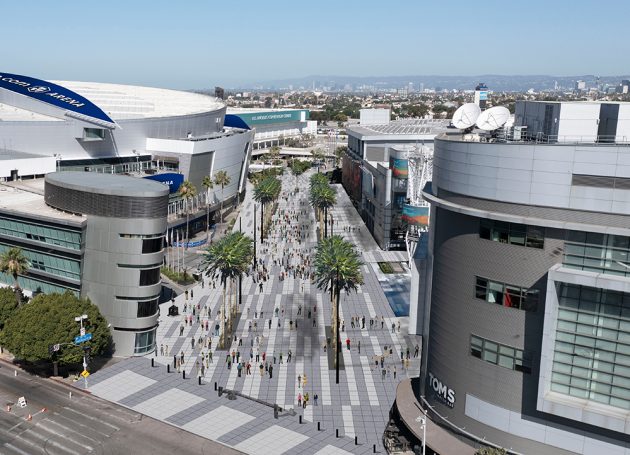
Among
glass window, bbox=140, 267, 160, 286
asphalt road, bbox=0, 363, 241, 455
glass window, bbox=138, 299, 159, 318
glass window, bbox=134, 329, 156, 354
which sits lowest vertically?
asphalt road, bbox=0, 363, 241, 455

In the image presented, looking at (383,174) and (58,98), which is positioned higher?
(58,98)

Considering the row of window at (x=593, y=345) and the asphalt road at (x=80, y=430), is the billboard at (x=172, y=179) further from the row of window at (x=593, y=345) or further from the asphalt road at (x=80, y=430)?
the row of window at (x=593, y=345)

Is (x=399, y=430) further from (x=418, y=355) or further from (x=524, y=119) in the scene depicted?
(x=524, y=119)

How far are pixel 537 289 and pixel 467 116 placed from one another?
15541mm

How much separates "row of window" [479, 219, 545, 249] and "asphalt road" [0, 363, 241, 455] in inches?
922

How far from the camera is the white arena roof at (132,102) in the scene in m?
117

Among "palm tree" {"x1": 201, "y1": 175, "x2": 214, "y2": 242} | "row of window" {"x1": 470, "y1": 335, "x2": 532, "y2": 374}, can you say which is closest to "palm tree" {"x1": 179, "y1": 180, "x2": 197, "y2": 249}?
"palm tree" {"x1": 201, "y1": 175, "x2": 214, "y2": 242}

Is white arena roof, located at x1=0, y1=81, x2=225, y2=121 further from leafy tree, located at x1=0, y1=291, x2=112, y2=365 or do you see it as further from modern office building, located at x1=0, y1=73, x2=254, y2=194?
leafy tree, located at x1=0, y1=291, x2=112, y2=365

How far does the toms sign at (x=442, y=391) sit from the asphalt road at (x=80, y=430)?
14.7 m

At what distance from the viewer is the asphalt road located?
46.8 metres

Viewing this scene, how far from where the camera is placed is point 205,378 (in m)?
59.4

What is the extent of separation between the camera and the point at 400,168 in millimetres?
104062

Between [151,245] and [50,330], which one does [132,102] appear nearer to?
[151,245]

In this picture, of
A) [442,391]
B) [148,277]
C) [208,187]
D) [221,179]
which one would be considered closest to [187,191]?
[208,187]
